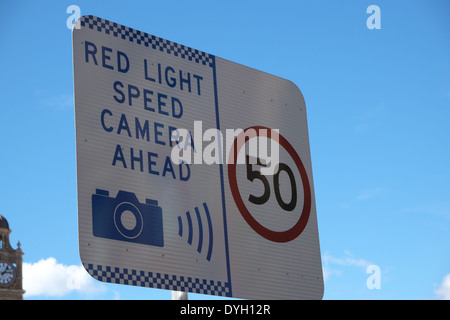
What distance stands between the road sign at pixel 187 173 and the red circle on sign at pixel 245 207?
13 mm

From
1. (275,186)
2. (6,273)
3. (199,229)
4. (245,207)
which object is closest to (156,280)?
(199,229)

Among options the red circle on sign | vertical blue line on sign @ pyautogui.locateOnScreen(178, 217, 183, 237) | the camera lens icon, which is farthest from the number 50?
the camera lens icon

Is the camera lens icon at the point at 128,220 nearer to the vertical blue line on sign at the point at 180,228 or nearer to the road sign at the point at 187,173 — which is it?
the road sign at the point at 187,173

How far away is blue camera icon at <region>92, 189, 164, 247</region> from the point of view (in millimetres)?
8039

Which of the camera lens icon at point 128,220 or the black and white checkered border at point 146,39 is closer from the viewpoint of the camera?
the camera lens icon at point 128,220

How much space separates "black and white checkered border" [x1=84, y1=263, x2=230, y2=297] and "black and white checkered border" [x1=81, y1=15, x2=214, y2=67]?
2.43 metres

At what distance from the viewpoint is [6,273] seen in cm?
7288

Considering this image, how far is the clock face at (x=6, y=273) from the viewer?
238 ft

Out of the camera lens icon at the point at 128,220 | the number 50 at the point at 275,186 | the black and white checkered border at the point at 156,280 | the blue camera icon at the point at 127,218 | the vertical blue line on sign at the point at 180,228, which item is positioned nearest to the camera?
the black and white checkered border at the point at 156,280

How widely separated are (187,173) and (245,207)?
0.78 m

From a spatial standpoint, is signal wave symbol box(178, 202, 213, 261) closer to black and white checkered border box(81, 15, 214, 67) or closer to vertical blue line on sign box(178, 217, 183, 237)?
vertical blue line on sign box(178, 217, 183, 237)

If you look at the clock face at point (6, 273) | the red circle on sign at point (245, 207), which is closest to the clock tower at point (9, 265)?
the clock face at point (6, 273)

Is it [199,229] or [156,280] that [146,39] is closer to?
[199,229]
